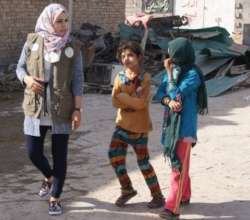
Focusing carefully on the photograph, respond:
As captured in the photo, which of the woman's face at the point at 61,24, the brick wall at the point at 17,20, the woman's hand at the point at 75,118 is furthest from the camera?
the brick wall at the point at 17,20

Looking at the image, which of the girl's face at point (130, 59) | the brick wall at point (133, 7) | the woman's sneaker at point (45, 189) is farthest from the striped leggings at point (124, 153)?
the brick wall at point (133, 7)

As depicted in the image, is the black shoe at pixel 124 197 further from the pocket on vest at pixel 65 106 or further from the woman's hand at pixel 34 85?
the woman's hand at pixel 34 85

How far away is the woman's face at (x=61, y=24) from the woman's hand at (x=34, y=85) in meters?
0.40

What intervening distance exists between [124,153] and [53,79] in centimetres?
86

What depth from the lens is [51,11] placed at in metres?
4.58

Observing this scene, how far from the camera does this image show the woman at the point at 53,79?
182 inches

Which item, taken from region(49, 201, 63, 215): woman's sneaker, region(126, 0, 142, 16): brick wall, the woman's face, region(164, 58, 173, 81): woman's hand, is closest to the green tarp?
region(164, 58, 173, 81): woman's hand

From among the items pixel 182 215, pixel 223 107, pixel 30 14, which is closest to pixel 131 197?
pixel 182 215

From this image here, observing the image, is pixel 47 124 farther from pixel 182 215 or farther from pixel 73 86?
pixel 182 215

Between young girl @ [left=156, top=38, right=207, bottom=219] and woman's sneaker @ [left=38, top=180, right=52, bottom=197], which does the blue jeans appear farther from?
young girl @ [left=156, top=38, right=207, bottom=219]

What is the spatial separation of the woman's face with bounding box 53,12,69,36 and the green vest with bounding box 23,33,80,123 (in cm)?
12

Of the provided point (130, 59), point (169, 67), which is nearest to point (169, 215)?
point (169, 67)

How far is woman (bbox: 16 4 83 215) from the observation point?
4.62m

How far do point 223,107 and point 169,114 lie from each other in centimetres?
655
